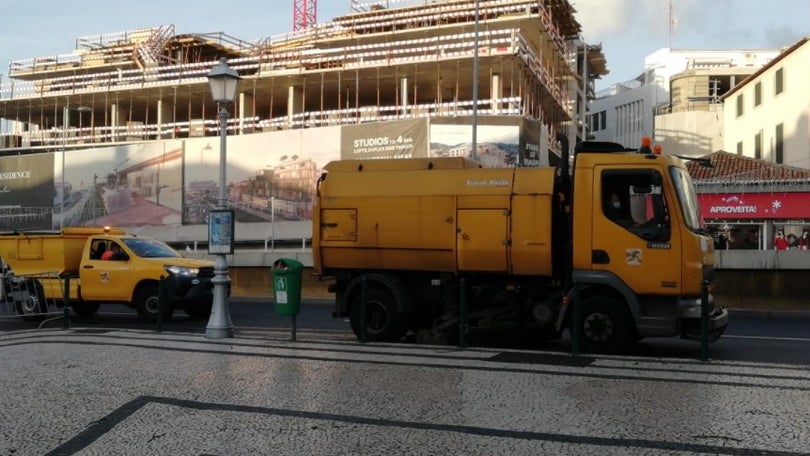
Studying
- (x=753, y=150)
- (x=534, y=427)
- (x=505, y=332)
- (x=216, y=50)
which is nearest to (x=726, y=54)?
(x=753, y=150)

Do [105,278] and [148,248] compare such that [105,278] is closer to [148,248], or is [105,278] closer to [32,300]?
[148,248]

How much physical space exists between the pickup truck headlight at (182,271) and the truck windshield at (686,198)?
992cm

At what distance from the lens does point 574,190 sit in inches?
415

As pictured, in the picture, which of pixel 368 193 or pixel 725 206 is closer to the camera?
pixel 368 193

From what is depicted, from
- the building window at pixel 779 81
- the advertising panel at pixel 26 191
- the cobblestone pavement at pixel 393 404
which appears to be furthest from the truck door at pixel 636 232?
the advertising panel at pixel 26 191

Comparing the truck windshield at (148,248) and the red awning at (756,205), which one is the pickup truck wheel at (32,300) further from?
the red awning at (756,205)

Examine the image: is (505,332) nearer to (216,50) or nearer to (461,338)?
(461,338)

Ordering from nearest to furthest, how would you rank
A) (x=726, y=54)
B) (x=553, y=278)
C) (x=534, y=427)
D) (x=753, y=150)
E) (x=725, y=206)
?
(x=534, y=427)
(x=553, y=278)
(x=725, y=206)
(x=753, y=150)
(x=726, y=54)

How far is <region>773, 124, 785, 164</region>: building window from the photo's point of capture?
40.7 meters

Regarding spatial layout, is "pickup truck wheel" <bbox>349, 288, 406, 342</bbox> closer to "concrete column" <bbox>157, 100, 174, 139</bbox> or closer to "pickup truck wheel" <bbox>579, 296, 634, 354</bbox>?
"pickup truck wheel" <bbox>579, 296, 634, 354</bbox>

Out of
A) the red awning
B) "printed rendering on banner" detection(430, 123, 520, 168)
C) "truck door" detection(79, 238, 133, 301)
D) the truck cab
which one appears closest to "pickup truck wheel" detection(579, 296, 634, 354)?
the truck cab

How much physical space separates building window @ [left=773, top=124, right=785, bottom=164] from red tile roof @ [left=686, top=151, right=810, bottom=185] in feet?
20.6

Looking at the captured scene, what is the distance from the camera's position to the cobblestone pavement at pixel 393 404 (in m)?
5.90

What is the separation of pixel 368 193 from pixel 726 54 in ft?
252
